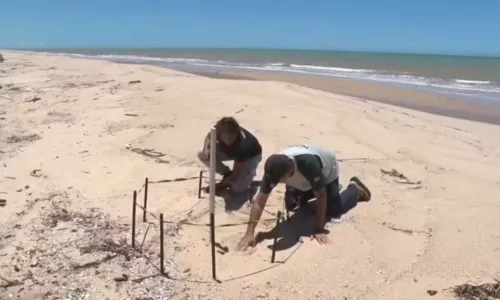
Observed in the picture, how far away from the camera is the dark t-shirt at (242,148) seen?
486 cm

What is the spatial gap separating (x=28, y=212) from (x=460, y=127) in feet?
26.6

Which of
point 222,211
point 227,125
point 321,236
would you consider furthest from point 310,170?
point 222,211

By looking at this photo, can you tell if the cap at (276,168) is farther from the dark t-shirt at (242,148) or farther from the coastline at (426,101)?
the coastline at (426,101)

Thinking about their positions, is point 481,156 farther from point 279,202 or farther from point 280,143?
point 279,202

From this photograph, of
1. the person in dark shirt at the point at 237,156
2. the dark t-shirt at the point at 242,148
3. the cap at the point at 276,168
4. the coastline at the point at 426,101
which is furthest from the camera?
the coastline at the point at 426,101

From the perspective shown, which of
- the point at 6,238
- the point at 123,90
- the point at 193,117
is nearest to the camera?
the point at 6,238

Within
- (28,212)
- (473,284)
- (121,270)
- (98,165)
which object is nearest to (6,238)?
(28,212)

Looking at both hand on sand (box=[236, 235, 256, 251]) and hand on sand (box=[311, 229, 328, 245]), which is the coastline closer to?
hand on sand (box=[311, 229, 328, 245])

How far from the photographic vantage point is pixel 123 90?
11867 mm

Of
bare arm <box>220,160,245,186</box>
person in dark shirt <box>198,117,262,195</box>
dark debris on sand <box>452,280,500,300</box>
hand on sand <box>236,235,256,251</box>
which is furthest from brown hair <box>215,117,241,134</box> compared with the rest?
dark debris on sand <box>452,280,500,300</box>

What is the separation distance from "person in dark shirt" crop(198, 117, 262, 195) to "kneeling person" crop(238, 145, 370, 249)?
0.63 m

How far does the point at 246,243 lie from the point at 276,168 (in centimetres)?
66

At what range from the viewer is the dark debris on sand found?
3.39m

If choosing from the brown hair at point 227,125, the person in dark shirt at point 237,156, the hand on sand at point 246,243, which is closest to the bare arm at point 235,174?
the person in dark shirt at point 237,156
